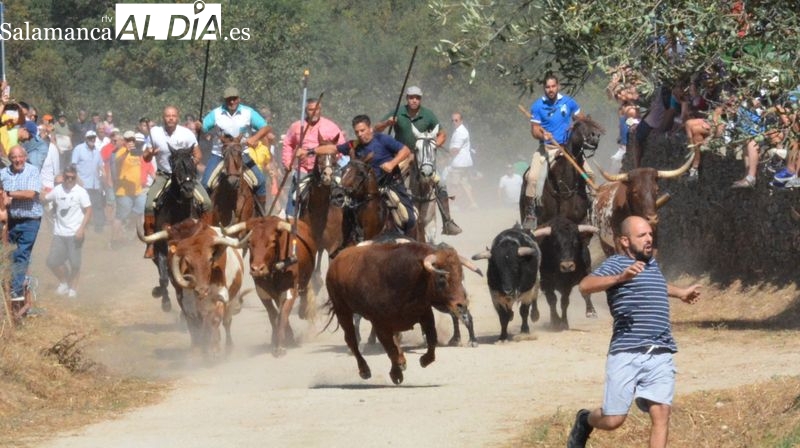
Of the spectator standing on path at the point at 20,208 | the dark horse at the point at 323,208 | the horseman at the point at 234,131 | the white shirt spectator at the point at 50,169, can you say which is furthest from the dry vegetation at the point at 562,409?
the white shirt spectator at the point at 50,169

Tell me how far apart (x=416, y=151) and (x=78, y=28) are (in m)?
30.3

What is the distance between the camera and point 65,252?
87.6ft

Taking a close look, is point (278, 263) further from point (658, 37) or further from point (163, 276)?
point (658, 37)

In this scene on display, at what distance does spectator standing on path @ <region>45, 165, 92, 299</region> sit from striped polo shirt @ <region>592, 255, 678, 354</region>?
17217mm

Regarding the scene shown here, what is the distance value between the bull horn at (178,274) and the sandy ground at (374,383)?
3.07ft

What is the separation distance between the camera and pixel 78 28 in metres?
49.5

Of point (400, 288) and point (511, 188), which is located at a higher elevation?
point (511, 188)

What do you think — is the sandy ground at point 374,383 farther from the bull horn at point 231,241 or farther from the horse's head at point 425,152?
the horse's head at point 425,152

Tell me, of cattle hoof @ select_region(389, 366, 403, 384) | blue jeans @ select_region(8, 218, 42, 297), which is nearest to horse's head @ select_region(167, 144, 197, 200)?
blue jeans @ select_region(8, 218, 42, 297)

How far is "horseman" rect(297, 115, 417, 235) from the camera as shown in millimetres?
19344

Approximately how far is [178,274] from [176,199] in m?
2.27

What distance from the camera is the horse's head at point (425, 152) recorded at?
2120 cm

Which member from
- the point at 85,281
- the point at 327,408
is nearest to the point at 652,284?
the point at 327,408

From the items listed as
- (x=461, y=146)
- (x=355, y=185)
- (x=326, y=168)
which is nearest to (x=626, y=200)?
(x=355, y=185)
